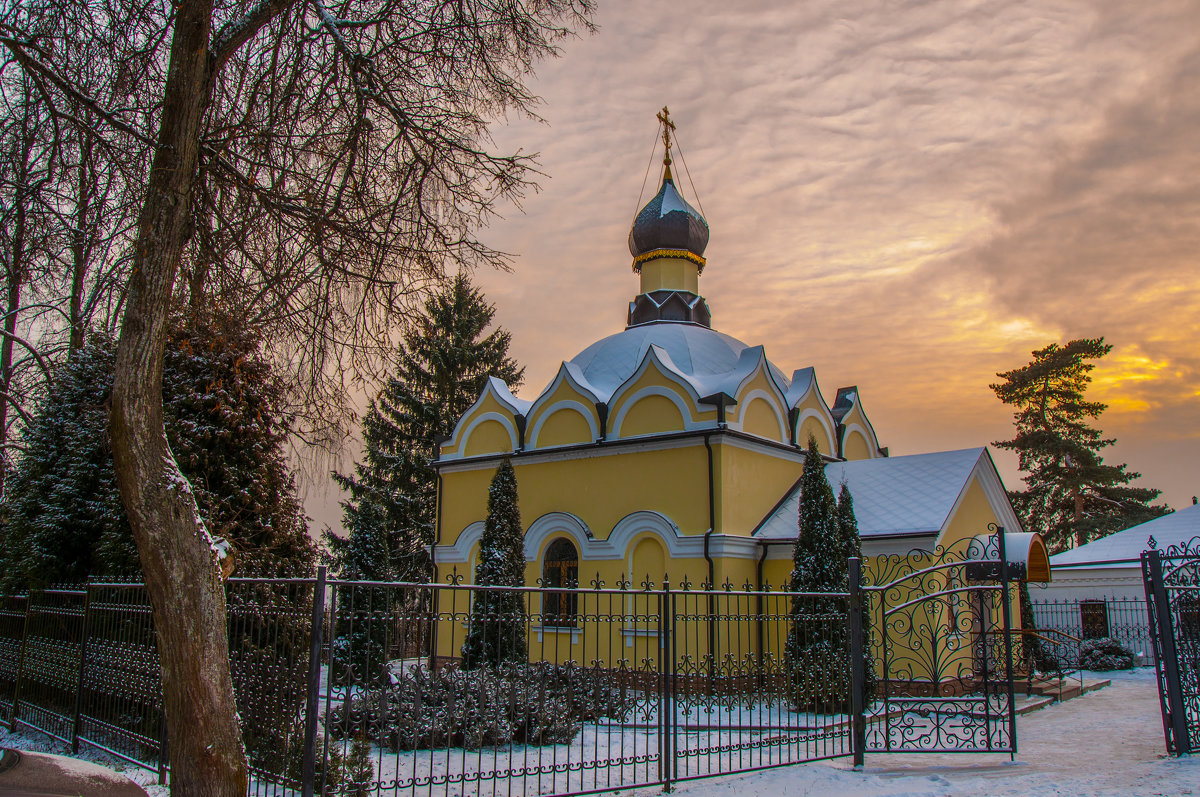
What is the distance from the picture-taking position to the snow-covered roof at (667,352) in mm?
16438

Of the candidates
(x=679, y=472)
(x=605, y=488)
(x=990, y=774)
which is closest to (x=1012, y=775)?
(x=990, y=774)

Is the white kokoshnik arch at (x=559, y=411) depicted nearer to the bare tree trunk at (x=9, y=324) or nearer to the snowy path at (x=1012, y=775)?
the snowy path at (x=1012, y=775)

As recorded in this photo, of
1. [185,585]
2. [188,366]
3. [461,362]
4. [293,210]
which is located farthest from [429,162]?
[461,362]

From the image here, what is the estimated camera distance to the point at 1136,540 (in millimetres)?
22234

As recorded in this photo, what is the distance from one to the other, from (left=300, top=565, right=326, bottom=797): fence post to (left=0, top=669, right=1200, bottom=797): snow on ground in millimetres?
1985

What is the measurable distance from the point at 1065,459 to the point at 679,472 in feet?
76.0

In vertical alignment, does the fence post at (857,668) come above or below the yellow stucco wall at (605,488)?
below

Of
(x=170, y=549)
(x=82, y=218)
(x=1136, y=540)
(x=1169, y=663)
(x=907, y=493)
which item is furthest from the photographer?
(x=1136, y=540)

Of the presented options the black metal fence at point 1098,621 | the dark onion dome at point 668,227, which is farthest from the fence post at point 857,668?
the black metal fence at point 1098,621

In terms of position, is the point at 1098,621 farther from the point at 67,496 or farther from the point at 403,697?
the point at 67,496

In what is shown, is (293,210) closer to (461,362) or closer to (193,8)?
(193,8)

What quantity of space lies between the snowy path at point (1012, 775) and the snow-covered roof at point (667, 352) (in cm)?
815

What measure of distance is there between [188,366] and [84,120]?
3346 mm

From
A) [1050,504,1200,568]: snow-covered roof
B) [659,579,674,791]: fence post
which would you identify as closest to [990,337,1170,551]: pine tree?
[1050,504,1200,568]: snow-covered roof
